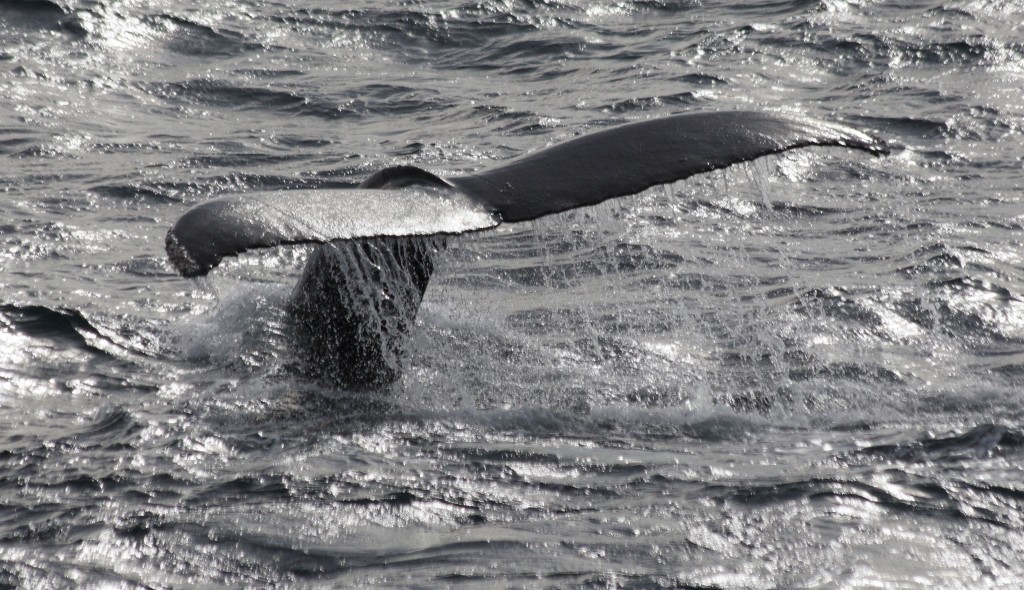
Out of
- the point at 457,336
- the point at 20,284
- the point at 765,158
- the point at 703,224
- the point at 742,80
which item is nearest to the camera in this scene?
the point at 765,158

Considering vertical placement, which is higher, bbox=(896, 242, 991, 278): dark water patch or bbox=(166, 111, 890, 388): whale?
bbox=(166, 111, 890, 388): whale

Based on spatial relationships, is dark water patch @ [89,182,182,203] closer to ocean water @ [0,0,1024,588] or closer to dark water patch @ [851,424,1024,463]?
ocean water @ [0,0,1024,588]

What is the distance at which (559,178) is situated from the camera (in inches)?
189

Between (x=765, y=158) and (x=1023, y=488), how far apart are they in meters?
1.44

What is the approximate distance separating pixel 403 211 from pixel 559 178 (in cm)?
81

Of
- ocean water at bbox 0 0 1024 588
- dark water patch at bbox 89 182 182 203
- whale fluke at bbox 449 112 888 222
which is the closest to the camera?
ocean water at bbox 0 0 1024 588

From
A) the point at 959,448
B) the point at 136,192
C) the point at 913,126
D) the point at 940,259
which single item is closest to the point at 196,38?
the point at 136,192

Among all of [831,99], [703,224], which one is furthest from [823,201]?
[831,99]

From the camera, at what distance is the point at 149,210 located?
30.8 feet

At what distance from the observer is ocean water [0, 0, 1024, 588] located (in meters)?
4.31

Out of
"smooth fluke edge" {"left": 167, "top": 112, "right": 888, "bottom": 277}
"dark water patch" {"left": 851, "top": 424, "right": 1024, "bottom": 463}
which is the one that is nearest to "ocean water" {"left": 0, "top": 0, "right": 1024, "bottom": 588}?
"dark water patch" {"left": 851, "top": 424, "right": 1024, "bottom": 463}

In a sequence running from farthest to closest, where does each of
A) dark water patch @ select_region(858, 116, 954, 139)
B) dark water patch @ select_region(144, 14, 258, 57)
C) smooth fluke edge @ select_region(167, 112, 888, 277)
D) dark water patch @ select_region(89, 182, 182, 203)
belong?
→ dark water patch @ select_region(144, 14, 258, 57) < dark water patch @ select_region(858, 116, 954, 139) < dark water patch @ select_region(89, 182, 182, 203) < smooth fluke edge @ select_region(167, 112, 888, 277)

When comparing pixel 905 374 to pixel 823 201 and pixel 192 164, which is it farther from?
pixel 192 164

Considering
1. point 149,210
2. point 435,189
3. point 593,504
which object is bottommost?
point 149,210
